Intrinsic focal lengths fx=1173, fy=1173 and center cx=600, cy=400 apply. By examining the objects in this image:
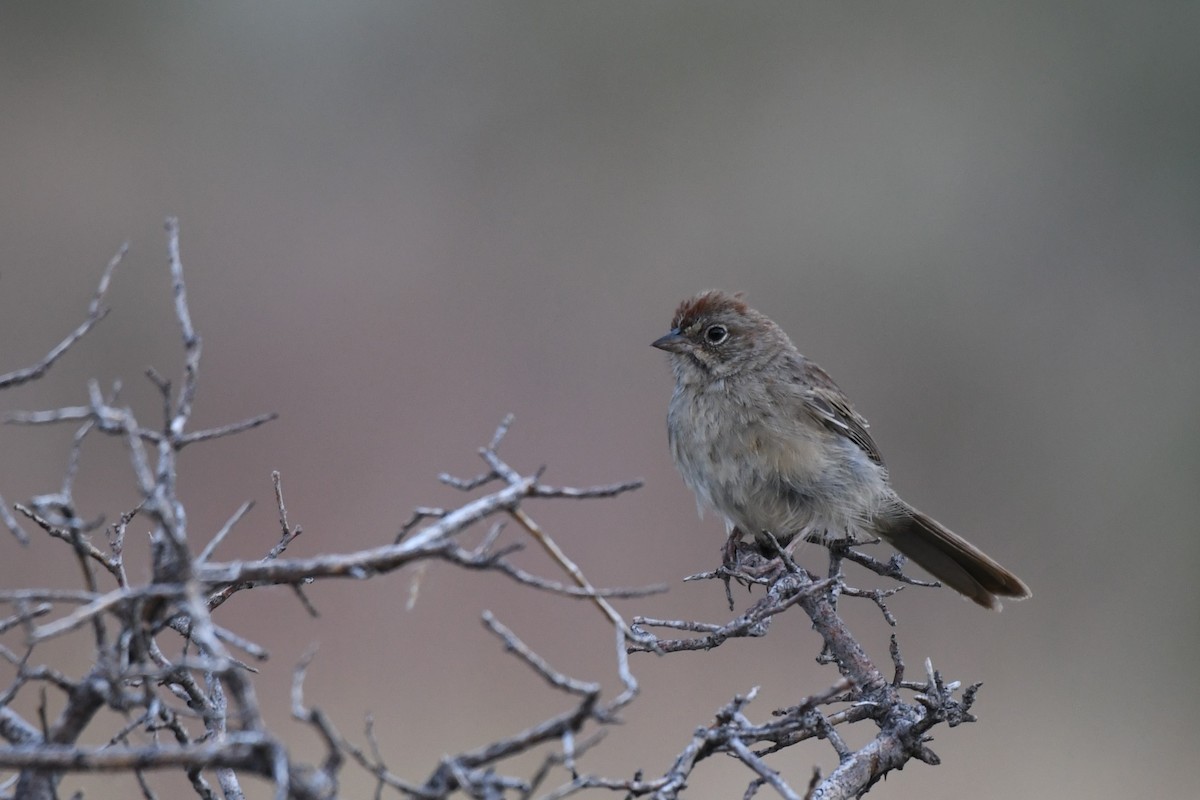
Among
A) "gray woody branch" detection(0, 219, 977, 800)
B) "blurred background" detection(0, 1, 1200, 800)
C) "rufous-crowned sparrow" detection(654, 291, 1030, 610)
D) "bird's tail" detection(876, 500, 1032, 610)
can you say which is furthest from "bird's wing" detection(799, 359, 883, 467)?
"gray woody branch" detection(0, 219, 977, 800)

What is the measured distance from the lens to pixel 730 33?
14023 millimetres

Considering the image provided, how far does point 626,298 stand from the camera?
36.7ft

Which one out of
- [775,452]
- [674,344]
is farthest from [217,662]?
[674,344]

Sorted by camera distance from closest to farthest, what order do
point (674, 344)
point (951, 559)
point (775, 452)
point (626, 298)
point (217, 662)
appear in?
point (217, 662) → point (775, 452) → point (951, 559) → point (674, 344) → point (626, 298)

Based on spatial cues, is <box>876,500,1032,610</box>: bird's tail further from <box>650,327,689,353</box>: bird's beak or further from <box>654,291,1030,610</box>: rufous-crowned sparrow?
<box>650,327,689,353</box>: bird's beak

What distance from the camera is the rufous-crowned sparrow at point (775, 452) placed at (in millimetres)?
4531

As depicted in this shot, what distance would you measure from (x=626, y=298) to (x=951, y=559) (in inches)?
268

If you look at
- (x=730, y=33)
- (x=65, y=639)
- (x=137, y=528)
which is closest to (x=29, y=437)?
(x=137, y=528)

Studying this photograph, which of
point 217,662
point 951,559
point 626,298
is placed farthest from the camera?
point 626,298

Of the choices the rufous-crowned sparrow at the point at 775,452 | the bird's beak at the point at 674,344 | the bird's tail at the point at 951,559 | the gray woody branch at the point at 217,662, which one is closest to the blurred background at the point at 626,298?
the bird's beak at the point at 674,344

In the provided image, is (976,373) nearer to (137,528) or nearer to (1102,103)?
(1102,103)

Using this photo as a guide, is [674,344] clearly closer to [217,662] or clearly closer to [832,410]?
[832,410]

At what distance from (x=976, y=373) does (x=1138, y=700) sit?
141 inches

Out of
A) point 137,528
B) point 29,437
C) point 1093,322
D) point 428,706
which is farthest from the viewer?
point 1093,322
